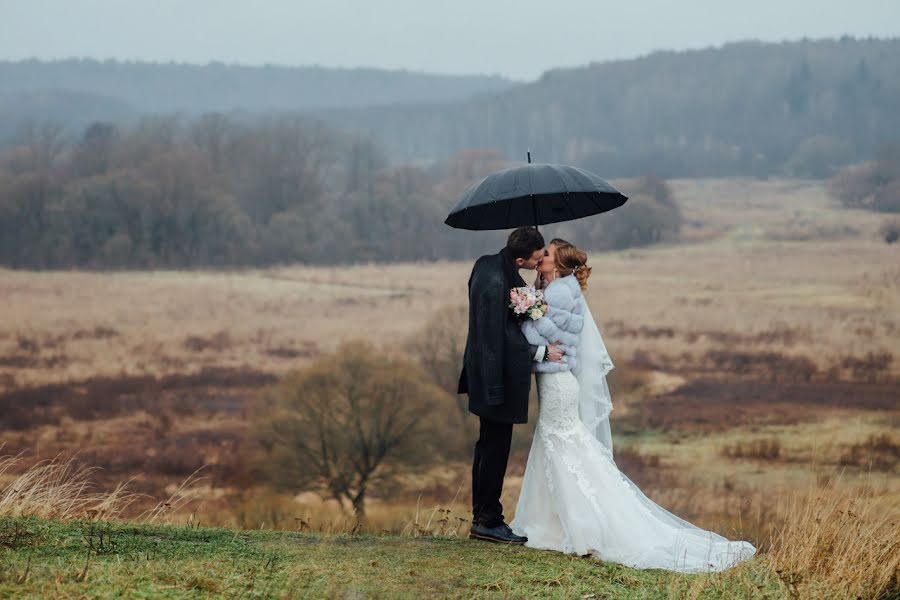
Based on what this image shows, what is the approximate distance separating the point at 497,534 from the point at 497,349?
1.36 m

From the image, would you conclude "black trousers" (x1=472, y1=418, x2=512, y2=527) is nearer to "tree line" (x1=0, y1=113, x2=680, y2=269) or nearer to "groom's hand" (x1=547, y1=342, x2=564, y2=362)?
"groom's hand" (x1=547, y1=342, x2=564, y2=362)

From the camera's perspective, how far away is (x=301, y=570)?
581 cm

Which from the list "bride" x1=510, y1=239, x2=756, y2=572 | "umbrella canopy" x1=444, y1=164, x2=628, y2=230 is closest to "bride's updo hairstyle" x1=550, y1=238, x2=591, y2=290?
"bride" x1=510, y1=239, x2=756, y2=572

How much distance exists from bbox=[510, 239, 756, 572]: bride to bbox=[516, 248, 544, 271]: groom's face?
49mm

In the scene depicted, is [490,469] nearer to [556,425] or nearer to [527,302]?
[556,425]

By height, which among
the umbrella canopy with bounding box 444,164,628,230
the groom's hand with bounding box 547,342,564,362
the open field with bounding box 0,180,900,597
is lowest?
the open field with bounding box 0,180,900,597

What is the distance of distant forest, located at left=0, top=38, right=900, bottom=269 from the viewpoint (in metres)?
92.5

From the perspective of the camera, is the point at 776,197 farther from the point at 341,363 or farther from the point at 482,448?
the point at 482,448

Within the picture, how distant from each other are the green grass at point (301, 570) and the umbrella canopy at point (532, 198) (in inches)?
87.1

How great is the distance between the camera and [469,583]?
579 centimetres

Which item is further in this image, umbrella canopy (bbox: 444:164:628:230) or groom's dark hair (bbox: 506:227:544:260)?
umbrella canopy (bbox: 444:164:628:230)

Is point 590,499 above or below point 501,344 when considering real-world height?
below

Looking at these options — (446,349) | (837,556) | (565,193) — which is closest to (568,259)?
(565,193)

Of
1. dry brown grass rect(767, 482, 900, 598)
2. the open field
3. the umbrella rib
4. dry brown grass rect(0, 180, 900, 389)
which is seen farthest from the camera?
dry brown grass rect(0, 180, 900, 389)
